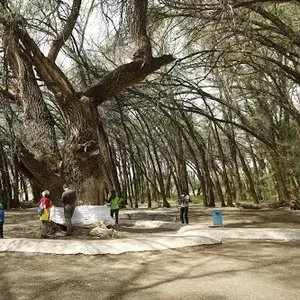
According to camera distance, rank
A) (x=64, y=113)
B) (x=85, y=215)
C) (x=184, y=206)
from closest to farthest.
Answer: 1. (x=85, y=215)
2. (x=64, y=113)
3. (x=184, y=206)

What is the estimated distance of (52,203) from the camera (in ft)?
33.1

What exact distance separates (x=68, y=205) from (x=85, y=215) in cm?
57

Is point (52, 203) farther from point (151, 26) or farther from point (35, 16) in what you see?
point (151, 26)

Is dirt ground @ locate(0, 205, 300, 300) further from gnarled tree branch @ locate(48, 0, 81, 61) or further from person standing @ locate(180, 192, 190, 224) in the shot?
gnarled tree branch @ locate(48, 0, 81, 61)

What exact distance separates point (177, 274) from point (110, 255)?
5.83ft

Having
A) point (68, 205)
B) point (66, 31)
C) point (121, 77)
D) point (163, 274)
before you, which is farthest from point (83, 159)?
point (163, 274)

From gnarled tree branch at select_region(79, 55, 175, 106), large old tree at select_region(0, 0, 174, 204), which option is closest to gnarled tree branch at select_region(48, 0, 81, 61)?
large old tree at select_region(0, 0, 174, 204)

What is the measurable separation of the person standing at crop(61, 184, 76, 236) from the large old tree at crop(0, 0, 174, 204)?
46 centimetres

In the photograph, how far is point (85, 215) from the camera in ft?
31.9

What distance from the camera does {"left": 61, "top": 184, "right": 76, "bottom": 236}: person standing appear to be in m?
9.33

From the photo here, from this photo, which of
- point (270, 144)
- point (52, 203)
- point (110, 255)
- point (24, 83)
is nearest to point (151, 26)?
point (24, 83)

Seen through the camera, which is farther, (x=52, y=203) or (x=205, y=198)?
(x=205, y=198)

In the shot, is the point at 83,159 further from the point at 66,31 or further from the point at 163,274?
the point at 163,274

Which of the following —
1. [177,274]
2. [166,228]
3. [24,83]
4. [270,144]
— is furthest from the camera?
[270,144]
